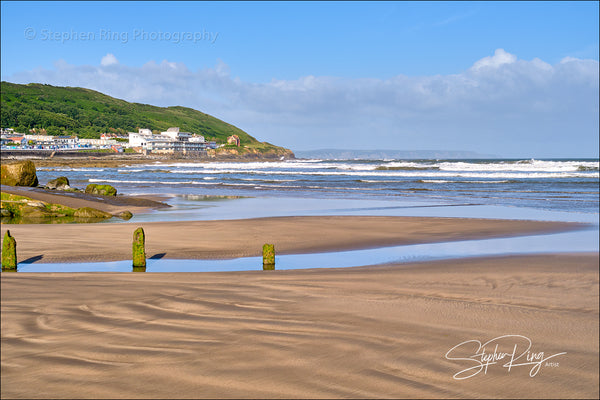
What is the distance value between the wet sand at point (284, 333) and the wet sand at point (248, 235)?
345 cm

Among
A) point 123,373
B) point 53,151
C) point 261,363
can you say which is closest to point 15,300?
point 123,373

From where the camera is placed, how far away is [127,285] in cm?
882

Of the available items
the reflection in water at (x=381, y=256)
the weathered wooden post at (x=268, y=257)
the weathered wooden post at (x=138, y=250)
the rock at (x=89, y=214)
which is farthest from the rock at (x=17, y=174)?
the weathered wooden post at (x=268, y=257)

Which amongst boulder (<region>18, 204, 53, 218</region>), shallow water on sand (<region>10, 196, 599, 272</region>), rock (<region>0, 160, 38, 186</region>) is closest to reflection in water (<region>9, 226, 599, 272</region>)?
shallow water on sand (<region>10, 196, 599, 272</region>)

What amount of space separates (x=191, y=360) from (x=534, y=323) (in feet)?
15.4

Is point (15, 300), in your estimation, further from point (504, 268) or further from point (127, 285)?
point (504, 268)

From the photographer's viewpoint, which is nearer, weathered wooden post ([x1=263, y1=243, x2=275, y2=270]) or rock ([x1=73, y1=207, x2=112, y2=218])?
weathered wooden post ([x1=263, y1=243, x2=275, y2=270])

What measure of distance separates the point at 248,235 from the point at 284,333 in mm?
9921

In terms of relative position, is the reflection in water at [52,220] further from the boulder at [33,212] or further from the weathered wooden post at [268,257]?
the weathered wooden post at [268,257]

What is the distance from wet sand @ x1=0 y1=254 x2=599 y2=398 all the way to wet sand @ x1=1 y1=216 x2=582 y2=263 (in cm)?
345

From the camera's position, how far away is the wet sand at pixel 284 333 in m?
5.07

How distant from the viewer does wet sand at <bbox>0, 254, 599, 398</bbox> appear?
5072 mm

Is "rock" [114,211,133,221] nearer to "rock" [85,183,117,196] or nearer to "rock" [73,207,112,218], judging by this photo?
"rock" [73,207,112,218]

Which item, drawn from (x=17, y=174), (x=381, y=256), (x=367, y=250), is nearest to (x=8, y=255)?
(x=381, y=256)
